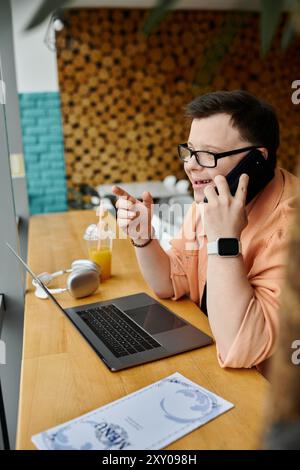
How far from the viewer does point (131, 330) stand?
3.38ft

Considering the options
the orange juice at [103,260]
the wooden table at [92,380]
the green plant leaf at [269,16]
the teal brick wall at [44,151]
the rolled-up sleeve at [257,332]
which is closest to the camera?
the green plant leaf at [269,16]

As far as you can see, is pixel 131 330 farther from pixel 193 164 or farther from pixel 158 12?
pixel 158 12

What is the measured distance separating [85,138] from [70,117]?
23 cm

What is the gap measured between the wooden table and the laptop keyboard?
49 mm

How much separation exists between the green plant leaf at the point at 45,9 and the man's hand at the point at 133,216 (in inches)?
34.4

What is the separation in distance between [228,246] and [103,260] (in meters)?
0.55

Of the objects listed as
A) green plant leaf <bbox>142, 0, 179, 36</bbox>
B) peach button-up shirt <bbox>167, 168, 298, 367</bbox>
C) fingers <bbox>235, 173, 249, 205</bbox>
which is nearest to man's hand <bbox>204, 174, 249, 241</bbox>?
fingers <bbox>235, 173, 249, 205</bbox>

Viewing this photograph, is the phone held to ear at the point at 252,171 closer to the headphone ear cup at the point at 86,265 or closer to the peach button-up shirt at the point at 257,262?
the peach button-up shirt at the point at 257,262

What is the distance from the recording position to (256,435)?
2.19 ft

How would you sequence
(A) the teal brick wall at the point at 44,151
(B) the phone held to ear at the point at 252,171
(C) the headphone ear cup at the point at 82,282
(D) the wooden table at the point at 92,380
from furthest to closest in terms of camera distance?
(A) the teal brick wall at the point at 44,151, (C) the headphone ear cup at the point at 82,282, (B) the phone held to ear at the point at 252,171, (D) the wooden table at the point at 92,380

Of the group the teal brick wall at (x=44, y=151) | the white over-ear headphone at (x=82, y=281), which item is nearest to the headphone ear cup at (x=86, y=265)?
the white over-ear headphone at (x=82, y=281)

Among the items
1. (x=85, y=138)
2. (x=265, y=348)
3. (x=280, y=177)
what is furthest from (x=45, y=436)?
(x=85, y=138)

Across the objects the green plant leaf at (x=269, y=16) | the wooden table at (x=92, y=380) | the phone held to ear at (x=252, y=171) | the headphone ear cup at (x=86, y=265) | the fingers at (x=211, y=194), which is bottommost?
the wooden table at (x=92, y=380)

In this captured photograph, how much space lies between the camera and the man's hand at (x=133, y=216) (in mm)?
1226
